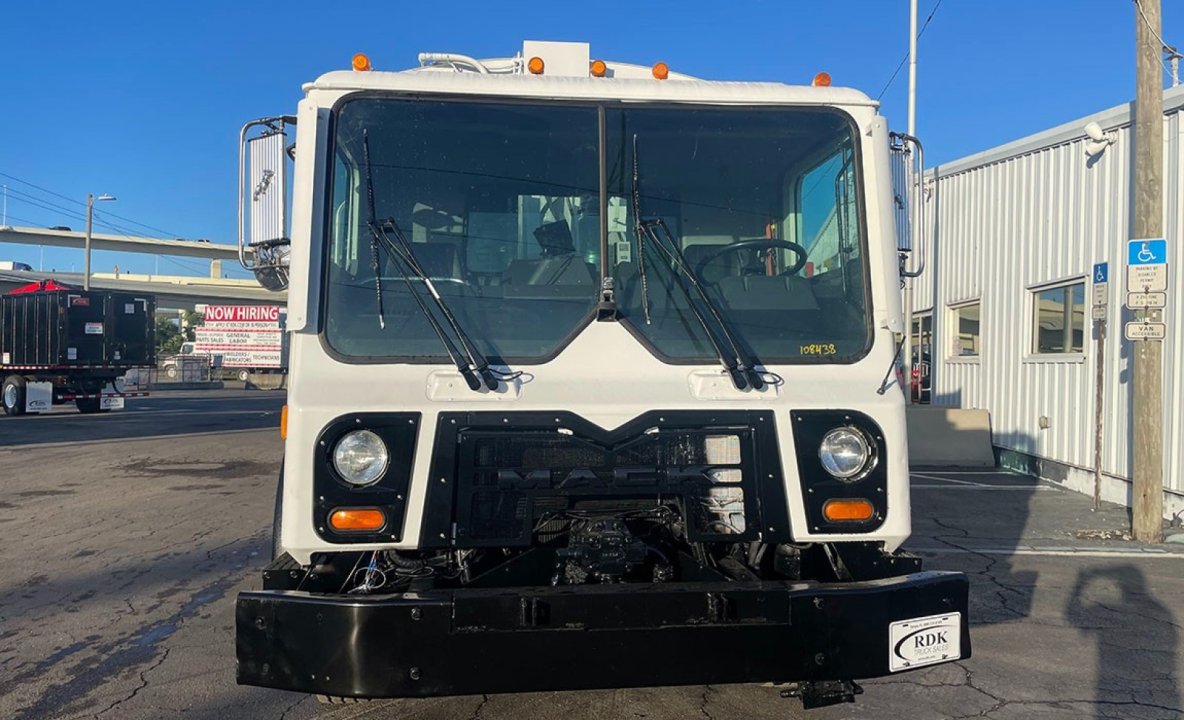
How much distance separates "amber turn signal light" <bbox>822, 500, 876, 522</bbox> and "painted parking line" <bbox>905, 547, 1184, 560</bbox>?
4.37 metres

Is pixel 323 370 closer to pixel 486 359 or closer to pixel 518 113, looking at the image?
pixel 486 359

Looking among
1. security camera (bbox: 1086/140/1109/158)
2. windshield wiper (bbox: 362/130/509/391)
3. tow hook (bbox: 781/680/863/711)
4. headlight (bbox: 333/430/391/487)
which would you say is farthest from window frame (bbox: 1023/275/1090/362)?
headlight (bbox: 333/430/391/487)

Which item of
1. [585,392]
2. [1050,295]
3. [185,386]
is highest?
[1050,295]

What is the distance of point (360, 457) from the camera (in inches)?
127

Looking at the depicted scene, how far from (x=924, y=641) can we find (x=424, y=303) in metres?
2.15

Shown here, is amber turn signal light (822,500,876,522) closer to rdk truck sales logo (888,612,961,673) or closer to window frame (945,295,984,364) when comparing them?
rdk truck sales logo (888,612,961,673)

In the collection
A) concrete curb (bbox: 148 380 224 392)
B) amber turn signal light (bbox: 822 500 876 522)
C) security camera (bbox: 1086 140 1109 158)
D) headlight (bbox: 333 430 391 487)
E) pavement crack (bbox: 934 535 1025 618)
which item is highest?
security camera (bbox: 1086 140 1109 158)

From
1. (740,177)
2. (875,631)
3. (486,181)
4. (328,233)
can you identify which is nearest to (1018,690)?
(875,631)

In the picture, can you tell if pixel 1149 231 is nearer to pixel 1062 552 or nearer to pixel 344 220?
pixel 1062 552

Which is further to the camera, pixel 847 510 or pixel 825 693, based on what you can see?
pixel 825 693

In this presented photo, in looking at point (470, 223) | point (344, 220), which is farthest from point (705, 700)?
point (344, 220)

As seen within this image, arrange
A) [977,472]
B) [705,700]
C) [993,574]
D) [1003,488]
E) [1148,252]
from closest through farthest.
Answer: [705,700] → [993,574] → [1148,252] → [1003,488] → [977,472]

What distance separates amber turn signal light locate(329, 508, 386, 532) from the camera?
3205mm

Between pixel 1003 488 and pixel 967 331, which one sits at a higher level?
pixel 967 331
